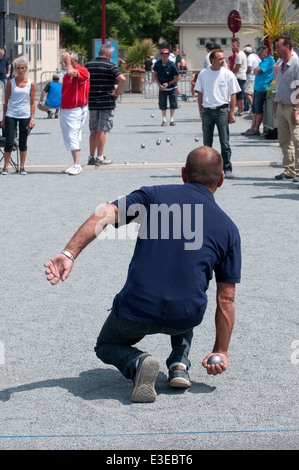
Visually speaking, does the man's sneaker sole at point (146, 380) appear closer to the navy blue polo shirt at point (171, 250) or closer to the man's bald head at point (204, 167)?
the navy blue polo shirt at point (171, 250)

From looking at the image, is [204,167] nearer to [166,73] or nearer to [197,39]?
[166,73]

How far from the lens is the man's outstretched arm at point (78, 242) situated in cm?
420

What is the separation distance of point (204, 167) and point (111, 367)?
4.34 ft

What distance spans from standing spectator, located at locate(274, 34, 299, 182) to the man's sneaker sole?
26.2 ft

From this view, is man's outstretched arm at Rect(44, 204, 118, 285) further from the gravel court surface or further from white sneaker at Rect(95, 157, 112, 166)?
white sneaker at Rect(95, 157, 112, 166)

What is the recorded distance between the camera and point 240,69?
25.1 m

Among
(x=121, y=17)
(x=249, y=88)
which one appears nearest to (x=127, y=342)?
(x=249, y=88)

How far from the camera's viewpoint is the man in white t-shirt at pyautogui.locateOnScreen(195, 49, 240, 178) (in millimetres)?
12781

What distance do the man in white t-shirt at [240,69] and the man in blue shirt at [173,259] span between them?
19.3 metres

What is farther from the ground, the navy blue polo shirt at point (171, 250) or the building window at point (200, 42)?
the building window at point (200, 42)

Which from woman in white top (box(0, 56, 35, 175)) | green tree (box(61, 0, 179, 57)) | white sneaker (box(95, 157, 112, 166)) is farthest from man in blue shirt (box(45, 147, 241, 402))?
green tree (box(61, 0, 179, 57))

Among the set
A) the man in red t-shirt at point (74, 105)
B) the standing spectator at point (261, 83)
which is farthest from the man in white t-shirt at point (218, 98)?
the standing spectator at point (261, 83)

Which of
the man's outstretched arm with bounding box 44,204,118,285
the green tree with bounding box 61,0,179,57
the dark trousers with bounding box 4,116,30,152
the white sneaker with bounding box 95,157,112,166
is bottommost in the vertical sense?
the white sneaker with bounding box 95,157,112,166
